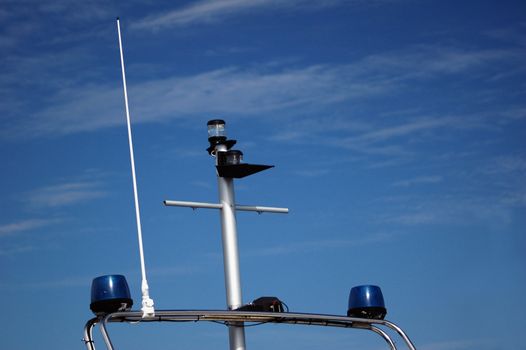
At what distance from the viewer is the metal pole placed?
1493 cm

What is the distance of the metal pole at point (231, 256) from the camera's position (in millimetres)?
14930

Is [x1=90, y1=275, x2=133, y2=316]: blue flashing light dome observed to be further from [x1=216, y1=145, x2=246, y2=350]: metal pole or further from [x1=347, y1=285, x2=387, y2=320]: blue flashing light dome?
[x1=347, y1=285, x2=387, y2=320]: blue flashing light dome

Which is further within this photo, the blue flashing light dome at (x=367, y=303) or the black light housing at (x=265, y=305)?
the blue flashing light dome at (x=367, y=303)

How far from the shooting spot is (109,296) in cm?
1380

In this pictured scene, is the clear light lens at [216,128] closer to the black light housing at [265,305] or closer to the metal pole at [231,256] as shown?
the metal pole at [231,256]

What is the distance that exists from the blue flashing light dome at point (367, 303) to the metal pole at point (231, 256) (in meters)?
1.69

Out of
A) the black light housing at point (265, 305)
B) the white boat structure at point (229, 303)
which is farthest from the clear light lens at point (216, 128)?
the black light housing at point (265, 305)

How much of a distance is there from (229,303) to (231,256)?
26.1 inches

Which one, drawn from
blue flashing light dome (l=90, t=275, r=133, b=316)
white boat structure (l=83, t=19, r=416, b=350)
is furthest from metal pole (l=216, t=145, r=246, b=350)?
blue flashing light dome (l=90, t=275, r=133, b=316)

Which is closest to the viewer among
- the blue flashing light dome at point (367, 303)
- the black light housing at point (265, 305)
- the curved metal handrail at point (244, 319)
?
the curved metal handrail at point (244, 319)

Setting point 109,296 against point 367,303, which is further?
point 367,303

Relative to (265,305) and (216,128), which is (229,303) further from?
(216,128)

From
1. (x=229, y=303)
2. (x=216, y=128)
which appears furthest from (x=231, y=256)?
(x=216, y=128)

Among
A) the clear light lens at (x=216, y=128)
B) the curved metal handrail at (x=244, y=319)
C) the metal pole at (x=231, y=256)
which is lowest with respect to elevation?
the curved metal handrail at (x=244, y=319)
